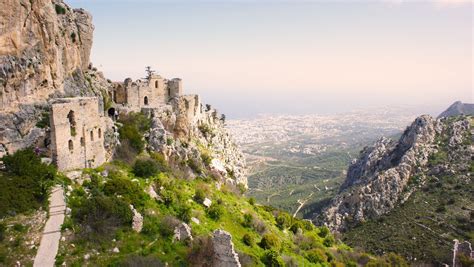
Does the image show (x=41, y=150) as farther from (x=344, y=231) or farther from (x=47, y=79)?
(x=344, y=231)

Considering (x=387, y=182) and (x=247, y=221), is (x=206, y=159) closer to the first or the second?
(x=247, y=221)

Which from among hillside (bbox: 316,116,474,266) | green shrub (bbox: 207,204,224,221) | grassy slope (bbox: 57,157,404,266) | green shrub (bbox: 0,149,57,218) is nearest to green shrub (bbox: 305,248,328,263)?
grassy slope (bbox: 57,157,404,266)

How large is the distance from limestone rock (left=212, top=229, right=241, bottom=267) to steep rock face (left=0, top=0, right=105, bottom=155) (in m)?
15.2

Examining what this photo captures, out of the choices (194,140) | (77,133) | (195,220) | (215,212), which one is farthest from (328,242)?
(77,133)

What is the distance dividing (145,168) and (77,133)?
6112mm

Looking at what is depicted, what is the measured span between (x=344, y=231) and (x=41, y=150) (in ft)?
166

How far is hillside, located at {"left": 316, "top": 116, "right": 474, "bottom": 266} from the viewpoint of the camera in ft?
166

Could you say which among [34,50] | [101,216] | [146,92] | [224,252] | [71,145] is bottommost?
[224,252]

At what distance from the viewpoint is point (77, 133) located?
28.3 meters

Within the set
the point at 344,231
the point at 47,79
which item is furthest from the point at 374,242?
the point at 47,79

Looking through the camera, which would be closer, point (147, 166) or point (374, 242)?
point (147, 166)

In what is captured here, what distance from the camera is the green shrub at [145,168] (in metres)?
31.2

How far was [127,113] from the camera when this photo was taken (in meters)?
38.7

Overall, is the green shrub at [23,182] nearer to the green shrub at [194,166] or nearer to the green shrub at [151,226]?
the green shrub at [151,226]
